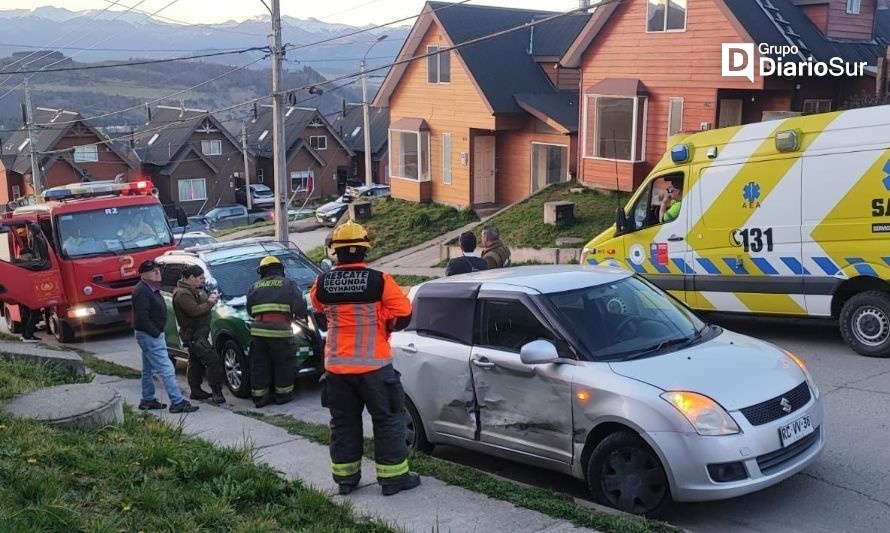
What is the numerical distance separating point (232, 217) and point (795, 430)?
149 ft

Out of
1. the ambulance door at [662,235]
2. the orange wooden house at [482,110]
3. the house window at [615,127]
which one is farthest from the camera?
the orange wooden house at [482,110]

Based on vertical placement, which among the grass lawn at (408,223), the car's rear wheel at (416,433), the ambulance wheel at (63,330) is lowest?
the ambulance wheel at (63,330)

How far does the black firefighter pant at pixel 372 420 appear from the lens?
232 inches

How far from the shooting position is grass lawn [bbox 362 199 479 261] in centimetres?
2544

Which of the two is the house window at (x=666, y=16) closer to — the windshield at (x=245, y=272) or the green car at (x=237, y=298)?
the green car at (x=237, y=298)

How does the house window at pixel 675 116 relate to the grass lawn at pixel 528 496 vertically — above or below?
above

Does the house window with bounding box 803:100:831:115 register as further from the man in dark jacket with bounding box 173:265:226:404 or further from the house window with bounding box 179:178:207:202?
the house window with bounding box 179:178:207:202

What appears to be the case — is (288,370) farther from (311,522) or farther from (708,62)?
(708,62)

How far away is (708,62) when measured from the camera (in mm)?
20859

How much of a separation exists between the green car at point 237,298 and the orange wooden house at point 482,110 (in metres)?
15.7

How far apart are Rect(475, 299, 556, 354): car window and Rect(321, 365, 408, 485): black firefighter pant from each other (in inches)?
39.2

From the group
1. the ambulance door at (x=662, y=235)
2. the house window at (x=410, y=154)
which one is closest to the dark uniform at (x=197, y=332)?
the ambulance door at (x=662, y=235)

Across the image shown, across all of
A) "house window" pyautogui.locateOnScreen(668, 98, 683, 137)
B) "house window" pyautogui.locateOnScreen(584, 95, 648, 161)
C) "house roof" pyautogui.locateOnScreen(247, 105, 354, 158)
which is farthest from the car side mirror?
"house roof" pyautogui.locateOnScreen(247, 105, 354, 158)

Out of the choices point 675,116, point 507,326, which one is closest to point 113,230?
point 507,326
